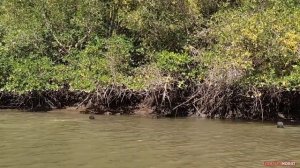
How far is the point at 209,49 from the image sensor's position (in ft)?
57.9

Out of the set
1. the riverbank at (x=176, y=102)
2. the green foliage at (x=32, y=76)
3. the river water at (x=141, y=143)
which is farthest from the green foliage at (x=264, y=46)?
the green foliage at (x=32, y=76)

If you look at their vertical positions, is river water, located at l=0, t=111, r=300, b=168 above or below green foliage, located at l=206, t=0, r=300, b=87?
below

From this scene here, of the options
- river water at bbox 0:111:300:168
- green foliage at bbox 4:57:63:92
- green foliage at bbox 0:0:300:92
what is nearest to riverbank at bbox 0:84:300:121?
green foliage at bbox 0:0:300:92

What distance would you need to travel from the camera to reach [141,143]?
1146cm

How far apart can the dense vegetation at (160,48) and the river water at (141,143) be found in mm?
1342

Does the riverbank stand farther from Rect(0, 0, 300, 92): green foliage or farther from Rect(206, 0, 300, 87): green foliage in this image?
Rect(206, 0, 300, 87): green foliage

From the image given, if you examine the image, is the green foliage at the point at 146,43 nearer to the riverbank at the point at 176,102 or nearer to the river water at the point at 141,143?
the riverbank at the point at 176,102

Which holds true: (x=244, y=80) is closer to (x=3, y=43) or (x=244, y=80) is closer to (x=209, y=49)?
(x=209, y=49)

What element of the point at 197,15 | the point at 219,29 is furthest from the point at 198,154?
the point at 197,15

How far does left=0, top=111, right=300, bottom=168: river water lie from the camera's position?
31.0ft

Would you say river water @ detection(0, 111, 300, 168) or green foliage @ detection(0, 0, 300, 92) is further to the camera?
green foliage @ detection(0, 0, 300, 92)

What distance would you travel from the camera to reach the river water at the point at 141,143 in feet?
31.0

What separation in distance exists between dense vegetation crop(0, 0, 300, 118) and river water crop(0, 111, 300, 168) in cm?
134

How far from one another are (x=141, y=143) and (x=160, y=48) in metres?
7.37
